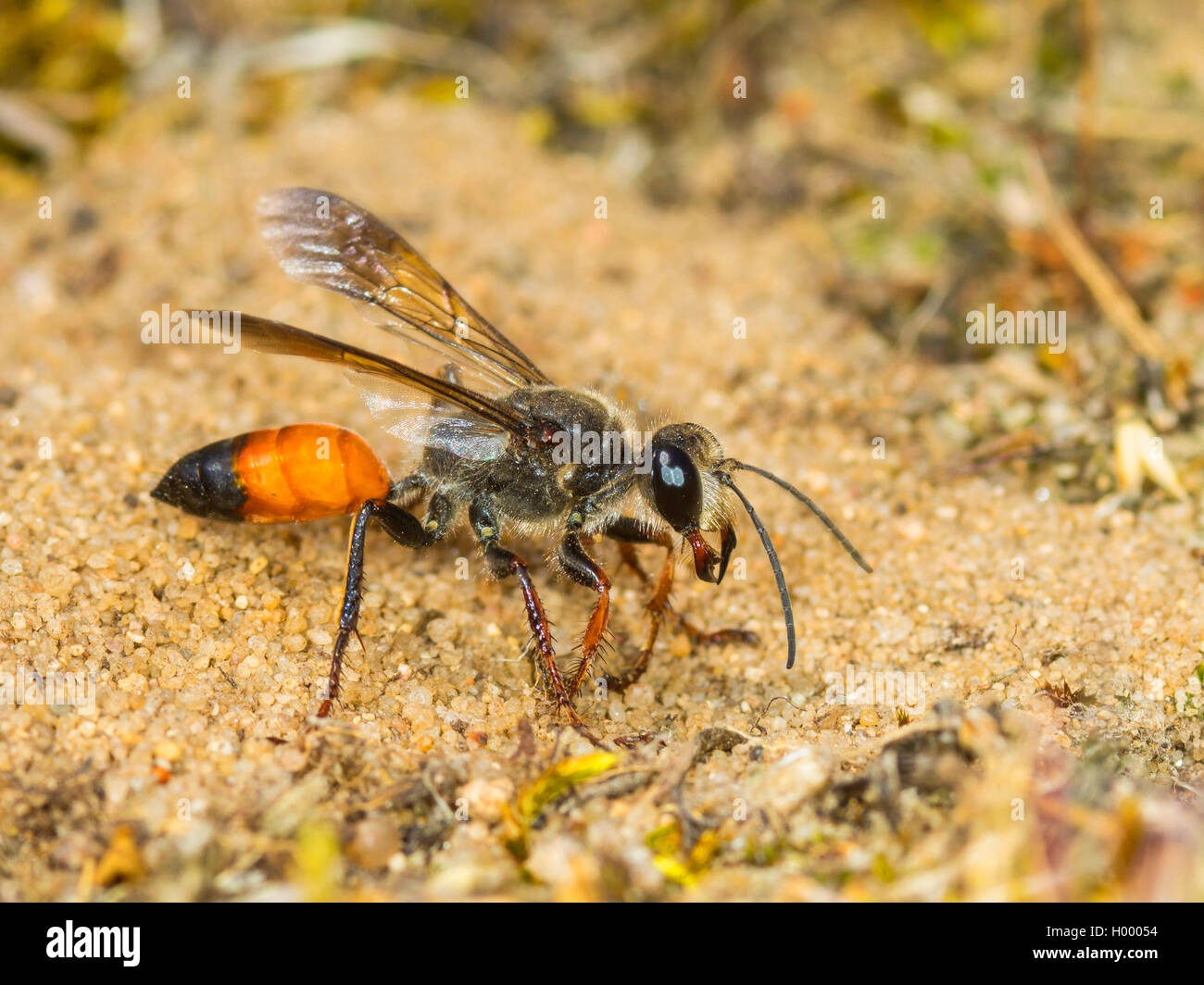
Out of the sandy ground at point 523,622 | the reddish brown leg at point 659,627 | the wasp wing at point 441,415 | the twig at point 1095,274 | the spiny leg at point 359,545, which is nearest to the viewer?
the sandy ground at point 523,622

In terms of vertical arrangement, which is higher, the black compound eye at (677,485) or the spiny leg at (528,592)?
the black compound eye at (677,485)

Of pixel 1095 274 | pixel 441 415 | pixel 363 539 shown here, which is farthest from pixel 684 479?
pixel 1095 274

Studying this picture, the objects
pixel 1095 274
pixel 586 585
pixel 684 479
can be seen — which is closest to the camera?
pixel 684 479

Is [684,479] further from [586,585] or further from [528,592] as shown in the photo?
[528,592]

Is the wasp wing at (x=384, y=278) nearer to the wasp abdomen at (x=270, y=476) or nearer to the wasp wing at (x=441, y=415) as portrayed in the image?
the wasp wing at (x=441, y=415)

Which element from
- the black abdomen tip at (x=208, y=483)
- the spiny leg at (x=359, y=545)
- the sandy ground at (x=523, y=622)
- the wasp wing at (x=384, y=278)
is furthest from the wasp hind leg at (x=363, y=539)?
the wasp wing at (x=384, y=278)


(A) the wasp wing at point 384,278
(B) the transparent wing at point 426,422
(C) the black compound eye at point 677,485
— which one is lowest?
(C) the black compound eye at point 677,485

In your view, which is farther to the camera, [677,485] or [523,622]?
[523,622]

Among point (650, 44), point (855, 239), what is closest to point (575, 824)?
point (855, 239)
